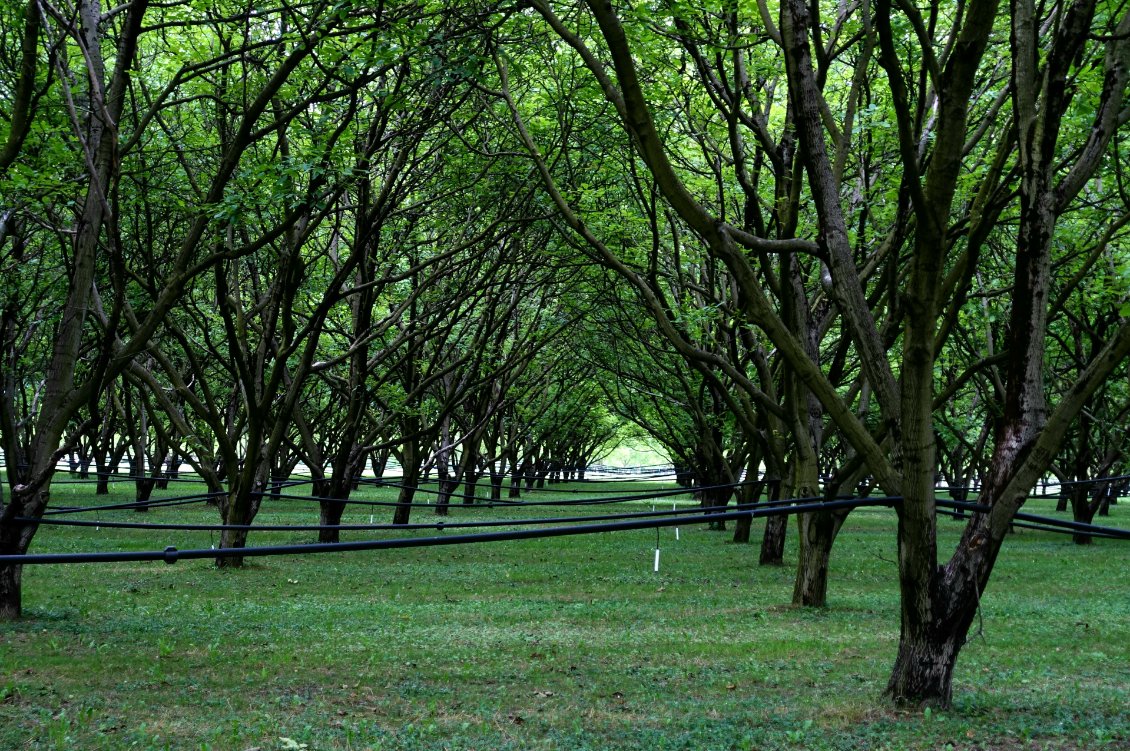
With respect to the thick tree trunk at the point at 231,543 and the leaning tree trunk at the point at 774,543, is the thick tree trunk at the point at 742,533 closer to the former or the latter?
the leaning tree trunk at the point at 774,543

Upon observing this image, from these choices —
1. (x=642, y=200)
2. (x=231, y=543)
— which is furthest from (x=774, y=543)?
(x=231, y=543)

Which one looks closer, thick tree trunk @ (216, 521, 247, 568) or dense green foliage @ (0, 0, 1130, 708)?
dense green foliage @ (0, 0, 1130, 708)

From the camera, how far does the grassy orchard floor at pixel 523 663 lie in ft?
21.1

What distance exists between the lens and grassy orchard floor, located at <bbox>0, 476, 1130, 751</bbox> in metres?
6.42

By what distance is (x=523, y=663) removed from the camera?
28.9ft

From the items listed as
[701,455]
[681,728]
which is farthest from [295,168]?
[701,455]

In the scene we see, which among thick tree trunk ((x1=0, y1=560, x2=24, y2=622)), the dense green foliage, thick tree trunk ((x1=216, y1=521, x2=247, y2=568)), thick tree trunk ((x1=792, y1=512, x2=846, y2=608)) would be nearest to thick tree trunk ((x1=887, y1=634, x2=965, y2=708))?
the dense green foliage

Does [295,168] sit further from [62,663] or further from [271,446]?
[271,446]

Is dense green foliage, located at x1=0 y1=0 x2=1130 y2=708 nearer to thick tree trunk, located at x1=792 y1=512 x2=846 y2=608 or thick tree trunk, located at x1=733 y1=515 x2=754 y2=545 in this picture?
thick tree trunk, located at x1=792 y1=512 x2=846 y2=608

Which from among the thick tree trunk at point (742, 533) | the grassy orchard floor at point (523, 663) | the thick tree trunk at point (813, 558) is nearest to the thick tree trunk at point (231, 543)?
the grassy orchard floor at point (523, 663)

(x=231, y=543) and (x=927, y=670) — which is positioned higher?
(x=927, y=670)

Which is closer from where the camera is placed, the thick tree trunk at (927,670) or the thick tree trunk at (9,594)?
the thick tree trunk at (927,670)

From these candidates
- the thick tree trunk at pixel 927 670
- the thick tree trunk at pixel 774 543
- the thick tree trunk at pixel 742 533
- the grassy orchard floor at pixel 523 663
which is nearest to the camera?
the grassy orchard floor at pixel 523 663

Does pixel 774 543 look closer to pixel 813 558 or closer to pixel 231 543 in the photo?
pixel 813 558
